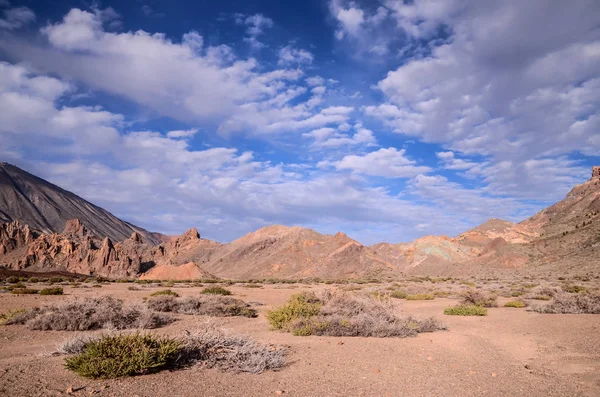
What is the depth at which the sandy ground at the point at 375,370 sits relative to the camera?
19.9 feet

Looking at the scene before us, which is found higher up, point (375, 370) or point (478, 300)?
point (478, 300)

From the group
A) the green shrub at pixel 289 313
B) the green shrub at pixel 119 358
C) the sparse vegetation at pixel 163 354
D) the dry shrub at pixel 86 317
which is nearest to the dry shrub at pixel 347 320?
the green shrub at pixel 289 313

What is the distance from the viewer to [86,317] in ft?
39.1

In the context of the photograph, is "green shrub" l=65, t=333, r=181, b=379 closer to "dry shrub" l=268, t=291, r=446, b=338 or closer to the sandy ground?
the sandy ground

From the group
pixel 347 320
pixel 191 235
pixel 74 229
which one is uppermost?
pixel 74 229

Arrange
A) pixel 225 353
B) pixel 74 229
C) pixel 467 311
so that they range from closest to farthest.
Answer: pixel 225 353 → pixel 467 311 → pixel 74 229

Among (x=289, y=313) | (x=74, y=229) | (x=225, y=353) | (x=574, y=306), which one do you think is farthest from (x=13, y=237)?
(x=574, y=306)

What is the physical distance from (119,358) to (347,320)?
7795mm

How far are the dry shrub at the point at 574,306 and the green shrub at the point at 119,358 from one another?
61.7 ft

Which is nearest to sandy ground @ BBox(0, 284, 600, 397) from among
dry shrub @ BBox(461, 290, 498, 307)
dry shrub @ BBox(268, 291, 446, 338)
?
dry shrub @ BBox(268, 291, 446, 338)

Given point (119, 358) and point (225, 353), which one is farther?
point (225, 353)

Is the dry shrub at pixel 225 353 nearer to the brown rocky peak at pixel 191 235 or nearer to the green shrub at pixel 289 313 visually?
the green shrub at pixel 289 313

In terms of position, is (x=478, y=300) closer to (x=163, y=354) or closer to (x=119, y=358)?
(x=163, y=354)

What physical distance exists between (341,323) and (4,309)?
52.3ft
